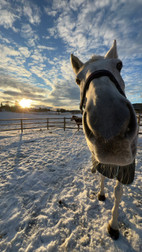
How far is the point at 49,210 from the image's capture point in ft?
7.15

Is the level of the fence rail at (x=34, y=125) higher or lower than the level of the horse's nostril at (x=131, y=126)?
lower

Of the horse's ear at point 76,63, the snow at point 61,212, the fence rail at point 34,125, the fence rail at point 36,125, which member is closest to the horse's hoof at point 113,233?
the snow at point 61,212

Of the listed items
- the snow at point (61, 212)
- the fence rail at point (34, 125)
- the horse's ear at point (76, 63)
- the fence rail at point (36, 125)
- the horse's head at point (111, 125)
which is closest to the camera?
the horse's head at point (111, 125)

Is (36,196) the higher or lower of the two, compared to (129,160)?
lower

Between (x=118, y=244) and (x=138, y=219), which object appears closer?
(x=118, y=244)

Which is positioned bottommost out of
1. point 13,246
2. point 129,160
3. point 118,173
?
point 13,246

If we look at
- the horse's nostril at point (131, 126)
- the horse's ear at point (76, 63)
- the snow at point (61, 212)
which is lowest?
the snow at point (61, 212)

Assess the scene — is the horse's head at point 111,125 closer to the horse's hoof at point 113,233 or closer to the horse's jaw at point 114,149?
the horse's jaw at point 114,149

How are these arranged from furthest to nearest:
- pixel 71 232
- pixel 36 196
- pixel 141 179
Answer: pixel 141 179 < pixel 36 196 < pixel 71 232

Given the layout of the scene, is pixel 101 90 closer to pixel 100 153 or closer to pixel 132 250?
pixel 100 153

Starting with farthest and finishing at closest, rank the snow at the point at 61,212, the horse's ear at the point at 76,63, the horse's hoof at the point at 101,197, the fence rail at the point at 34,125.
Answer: the fence rail at the point at 34,125, the horse's hoof at the point at 101,197, the horse's ear at the point at 76,63, the snow at the point at 61,212

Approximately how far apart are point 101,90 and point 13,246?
271 centimetres

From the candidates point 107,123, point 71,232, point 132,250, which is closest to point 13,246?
point 71,232

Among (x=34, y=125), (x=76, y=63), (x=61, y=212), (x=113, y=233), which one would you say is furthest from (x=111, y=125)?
(x=34, y=125)
